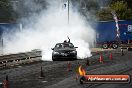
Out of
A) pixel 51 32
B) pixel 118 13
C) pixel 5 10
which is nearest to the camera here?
pixel 51 32

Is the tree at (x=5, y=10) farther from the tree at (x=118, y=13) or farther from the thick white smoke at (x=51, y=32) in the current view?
the tree at (x=118, y=13)

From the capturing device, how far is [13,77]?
22391 mm

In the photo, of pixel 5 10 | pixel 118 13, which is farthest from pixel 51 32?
pixel 5 10

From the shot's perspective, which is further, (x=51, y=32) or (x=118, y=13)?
(x=118, y=13)

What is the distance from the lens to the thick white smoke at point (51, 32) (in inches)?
1796

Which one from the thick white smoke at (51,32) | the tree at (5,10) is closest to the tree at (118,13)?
the thick white smoke at (51,32)

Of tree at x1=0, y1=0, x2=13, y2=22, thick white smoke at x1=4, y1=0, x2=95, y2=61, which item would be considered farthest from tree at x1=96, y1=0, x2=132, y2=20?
tree at x1=0, y1=0, x2=13, y2=22

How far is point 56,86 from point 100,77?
18.5 feet

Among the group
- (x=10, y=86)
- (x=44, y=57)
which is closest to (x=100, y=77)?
(x=10, y=86)

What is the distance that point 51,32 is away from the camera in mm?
51062

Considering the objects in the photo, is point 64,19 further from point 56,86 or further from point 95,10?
point 56,86

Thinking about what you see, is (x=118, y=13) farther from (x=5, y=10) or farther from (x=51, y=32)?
(x=51, y=32)

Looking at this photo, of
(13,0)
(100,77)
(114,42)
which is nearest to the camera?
(100,77)

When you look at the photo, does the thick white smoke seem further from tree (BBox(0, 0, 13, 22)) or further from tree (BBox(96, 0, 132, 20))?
tree (BBox(0, 0, 13, 22))
